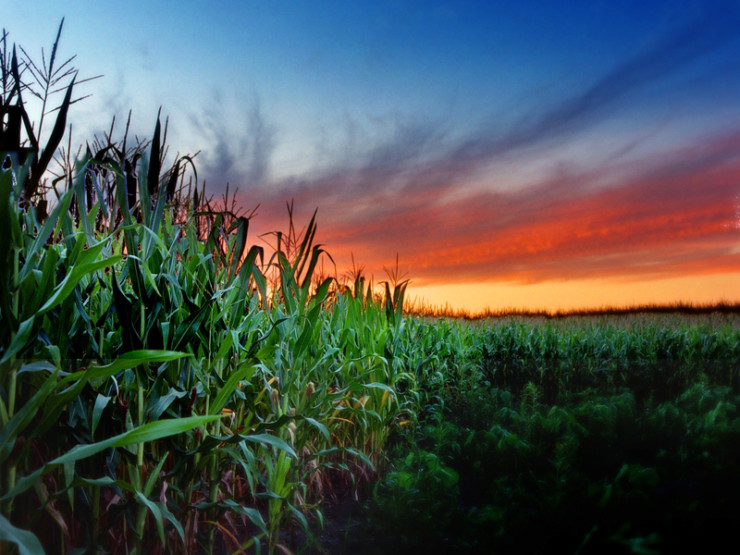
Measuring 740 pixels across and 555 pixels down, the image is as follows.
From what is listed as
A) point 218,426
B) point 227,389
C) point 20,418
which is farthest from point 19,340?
point 218,426

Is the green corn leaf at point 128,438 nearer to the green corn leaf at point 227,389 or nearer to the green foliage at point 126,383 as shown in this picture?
the green foliage at point 126,383

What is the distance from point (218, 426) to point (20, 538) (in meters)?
0.88

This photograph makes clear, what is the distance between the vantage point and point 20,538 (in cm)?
110

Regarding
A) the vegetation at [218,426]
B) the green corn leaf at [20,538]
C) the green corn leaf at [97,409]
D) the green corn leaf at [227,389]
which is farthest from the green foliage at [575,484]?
the green corn leaf at [20,538]

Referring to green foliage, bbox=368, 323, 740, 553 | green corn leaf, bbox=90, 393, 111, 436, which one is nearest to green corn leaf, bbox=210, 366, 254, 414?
green corn leaf, bbox=90, 393, 111, 436

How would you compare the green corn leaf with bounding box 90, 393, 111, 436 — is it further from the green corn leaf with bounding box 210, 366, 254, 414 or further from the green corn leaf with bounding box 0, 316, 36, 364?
the green corn leaf with bounding box 210, 366, 254, 414

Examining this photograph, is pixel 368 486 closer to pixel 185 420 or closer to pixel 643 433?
pixel 643 433

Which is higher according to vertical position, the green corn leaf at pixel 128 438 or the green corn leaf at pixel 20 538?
the green corn leaf at pixel 128 438

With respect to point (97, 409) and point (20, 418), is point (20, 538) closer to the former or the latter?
point (20, 418)

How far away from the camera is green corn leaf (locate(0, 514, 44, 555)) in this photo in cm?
109

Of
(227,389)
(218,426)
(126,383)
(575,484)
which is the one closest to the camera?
(126,383)

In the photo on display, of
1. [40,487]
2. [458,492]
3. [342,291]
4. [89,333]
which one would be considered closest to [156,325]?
[89,333]

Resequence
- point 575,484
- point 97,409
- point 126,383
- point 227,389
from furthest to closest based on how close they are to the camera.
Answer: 1. point 575,484
2. point 227,389
3. point 126,383
4. point 97,409

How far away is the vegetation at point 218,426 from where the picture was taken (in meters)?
1.44
